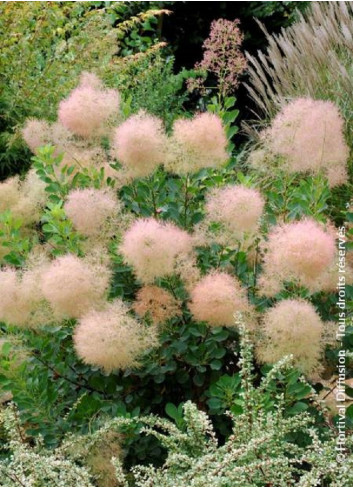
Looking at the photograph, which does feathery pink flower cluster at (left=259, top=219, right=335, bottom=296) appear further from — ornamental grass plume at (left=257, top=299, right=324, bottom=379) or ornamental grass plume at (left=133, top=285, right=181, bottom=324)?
ornamental grass plume at (left=133, top=285, right=181, bottom=324)

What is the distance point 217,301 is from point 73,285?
1.39 ft

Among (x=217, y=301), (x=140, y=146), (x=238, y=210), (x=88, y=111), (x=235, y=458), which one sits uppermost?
(x=88, y=111)

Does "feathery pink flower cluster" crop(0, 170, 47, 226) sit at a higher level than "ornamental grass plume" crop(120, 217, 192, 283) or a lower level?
higher

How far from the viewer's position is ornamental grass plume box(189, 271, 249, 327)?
2.29 metres

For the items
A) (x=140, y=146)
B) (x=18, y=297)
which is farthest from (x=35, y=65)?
(x=18, y=297)

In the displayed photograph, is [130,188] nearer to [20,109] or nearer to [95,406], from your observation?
[95,406]

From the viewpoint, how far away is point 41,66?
539 centimetres

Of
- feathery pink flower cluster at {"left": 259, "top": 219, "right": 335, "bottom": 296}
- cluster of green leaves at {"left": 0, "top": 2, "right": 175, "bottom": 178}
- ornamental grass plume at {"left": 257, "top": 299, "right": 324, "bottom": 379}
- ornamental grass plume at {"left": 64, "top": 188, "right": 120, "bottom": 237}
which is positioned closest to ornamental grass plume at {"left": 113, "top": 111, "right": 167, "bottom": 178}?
ornamental grass plume at {"left": 64, "top": 188, "right": 120, "bottom": 237}

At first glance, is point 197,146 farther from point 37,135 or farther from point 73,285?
point 37,135

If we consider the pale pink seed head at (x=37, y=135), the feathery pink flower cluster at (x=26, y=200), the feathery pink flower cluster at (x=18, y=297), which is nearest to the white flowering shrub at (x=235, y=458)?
the feathery pink flower cluster at (x=18, y=297)

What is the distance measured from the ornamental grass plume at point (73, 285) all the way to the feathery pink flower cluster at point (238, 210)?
0.39 meters

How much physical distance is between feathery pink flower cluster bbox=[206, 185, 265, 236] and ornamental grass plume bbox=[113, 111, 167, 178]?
0.80 feet

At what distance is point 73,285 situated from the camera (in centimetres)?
228

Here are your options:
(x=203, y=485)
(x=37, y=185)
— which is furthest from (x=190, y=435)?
(x=37, y=185)
